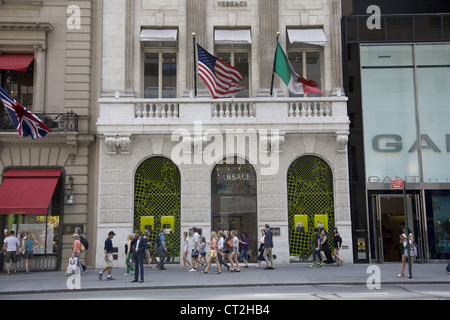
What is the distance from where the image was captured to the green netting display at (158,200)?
22531 millimetres

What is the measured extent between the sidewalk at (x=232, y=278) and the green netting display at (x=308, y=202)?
1596 millimetres

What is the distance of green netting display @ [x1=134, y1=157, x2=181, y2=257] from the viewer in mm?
22531

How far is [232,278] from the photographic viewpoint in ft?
58.3

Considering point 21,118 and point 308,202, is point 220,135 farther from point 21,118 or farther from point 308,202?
Result: point 21,118

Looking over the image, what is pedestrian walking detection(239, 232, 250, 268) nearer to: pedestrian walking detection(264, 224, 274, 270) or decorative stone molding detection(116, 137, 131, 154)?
pedestrian walking detection(264, 224, 274, 270)

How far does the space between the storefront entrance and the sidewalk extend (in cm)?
126

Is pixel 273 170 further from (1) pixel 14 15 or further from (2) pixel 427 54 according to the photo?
(1) pixel 14 15

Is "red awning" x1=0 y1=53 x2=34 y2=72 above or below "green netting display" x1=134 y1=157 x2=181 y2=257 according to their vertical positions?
above

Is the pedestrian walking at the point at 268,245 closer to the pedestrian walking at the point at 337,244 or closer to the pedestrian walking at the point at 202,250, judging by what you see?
the pedestrian walking at the point at 202,250

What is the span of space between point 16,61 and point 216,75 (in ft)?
32.1

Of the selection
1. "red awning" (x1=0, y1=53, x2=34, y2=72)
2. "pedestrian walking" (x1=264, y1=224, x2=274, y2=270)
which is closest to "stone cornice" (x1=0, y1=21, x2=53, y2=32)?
"red awning" (x1=0, y1=53, x2=34, y2=72)

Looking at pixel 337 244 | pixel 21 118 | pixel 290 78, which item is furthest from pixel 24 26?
pixel 337 244
